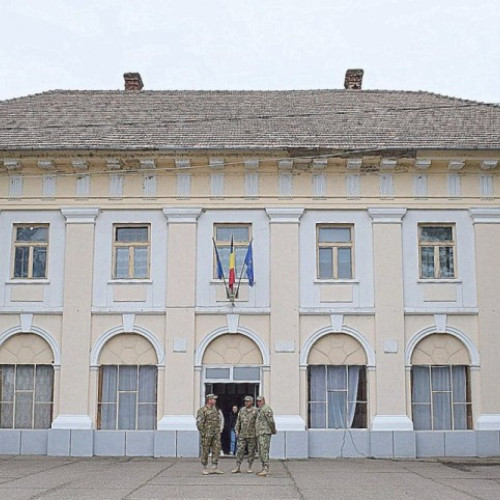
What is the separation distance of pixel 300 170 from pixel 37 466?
9.51m

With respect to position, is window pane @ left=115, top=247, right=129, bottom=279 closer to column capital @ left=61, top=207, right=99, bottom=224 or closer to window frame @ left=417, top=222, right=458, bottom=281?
column capital @ left=61, top=207, right=99, bottom=224

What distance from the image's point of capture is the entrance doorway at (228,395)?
2291 cm

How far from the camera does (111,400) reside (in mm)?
22938

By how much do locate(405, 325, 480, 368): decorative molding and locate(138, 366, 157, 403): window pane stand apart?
6270 millimetres

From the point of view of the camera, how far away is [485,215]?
2312cm

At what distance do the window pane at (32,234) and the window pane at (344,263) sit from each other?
7.51 metres

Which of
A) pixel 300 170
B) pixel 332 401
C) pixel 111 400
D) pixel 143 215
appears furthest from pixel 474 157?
pixel 111 400

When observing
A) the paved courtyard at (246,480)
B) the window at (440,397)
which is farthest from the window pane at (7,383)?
the window at (440,397)

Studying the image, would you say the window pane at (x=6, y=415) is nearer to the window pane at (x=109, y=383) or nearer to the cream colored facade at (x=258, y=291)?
the cream colored facade at (x=258, y=291)

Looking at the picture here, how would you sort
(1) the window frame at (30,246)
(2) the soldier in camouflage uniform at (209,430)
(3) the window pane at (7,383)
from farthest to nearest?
(1) the window frame at (30,246) → (3) the window pane at (7,383) → (2) the soldier in camouflage uniform at (209,430)

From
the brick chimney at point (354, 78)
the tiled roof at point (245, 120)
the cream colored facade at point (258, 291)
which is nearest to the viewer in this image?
the cream colored facade at point (258, 291)

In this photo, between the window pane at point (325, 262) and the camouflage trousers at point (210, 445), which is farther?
the window pane at point (325, 262)

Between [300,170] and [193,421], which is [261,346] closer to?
[193,421]

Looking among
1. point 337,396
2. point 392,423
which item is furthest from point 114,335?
point 392,423
